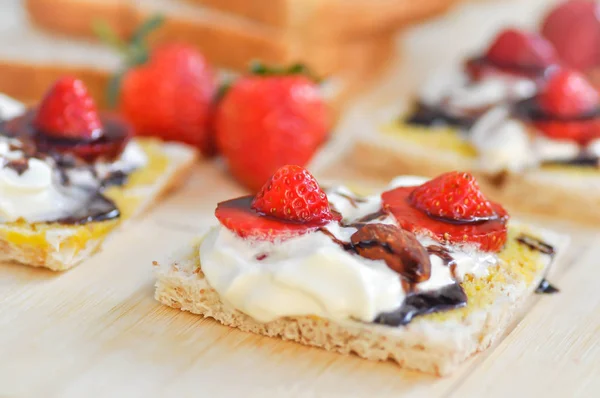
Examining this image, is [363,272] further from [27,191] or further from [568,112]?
[568,112]

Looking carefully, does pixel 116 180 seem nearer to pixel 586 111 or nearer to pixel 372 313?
pixel 372 313

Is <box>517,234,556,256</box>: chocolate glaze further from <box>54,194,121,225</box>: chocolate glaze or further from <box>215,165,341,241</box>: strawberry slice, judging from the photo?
<box>54,194,121,225</box>: chocolate glaze

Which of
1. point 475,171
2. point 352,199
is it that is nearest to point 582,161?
point 475,171

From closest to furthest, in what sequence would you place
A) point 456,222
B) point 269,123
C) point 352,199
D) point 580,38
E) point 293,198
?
1. point 293,198
2. point 456,222
3. point 352,199
4. point 269,123
5. point 580,38

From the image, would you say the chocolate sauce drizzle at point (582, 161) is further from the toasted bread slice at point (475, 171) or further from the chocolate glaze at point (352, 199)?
the chocolate glaze at point (352, 199)

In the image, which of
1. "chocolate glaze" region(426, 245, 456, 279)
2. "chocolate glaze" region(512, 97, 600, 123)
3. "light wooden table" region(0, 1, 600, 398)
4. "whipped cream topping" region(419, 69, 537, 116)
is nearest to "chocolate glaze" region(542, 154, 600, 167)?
"chocolate glaze" region(512, 97, 600, 123)

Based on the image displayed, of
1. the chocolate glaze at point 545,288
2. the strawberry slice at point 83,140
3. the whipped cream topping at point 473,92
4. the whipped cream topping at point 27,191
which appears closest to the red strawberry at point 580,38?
the whipped cream topping at point 473,92
